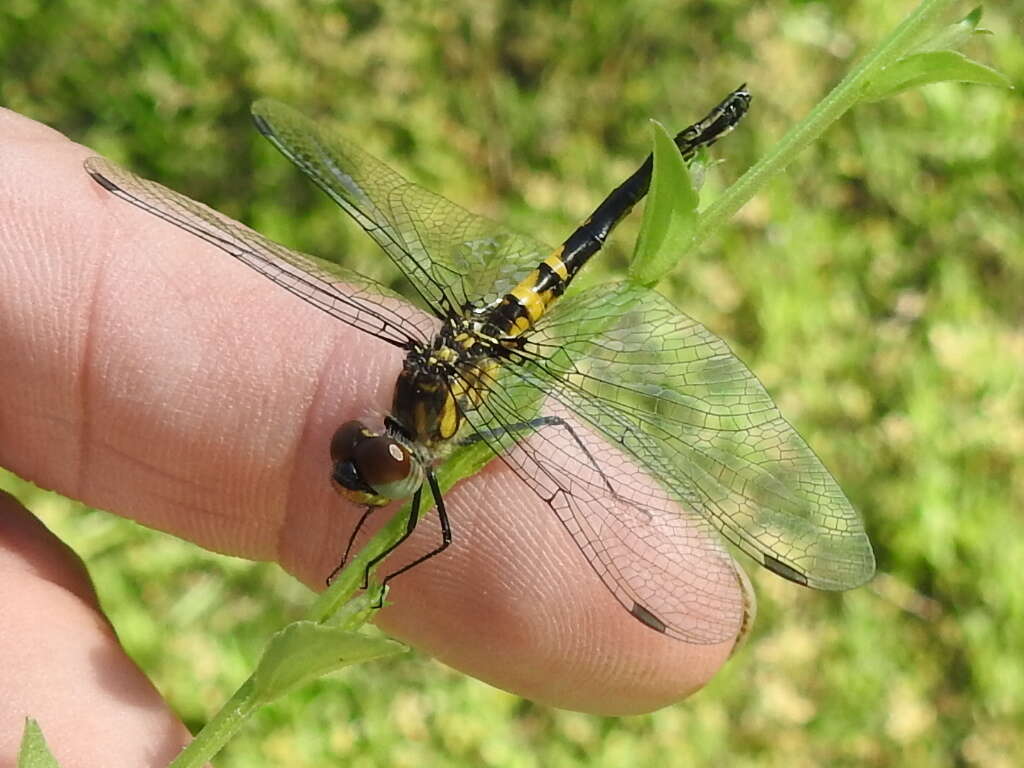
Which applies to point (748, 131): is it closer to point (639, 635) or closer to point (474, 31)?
point (474, 31)

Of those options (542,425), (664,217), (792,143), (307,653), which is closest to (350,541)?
(542,425)

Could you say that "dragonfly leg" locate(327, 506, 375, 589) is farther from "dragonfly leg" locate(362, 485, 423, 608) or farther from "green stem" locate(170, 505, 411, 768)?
"green stem" locate(170, 505, 411, 768)

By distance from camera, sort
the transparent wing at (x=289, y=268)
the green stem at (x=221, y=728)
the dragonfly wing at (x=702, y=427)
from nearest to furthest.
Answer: the green stem at (x=221, y=728) → the dragonfly wing at (x=702, y=427) → the transparent wing at (x=289, y=268)

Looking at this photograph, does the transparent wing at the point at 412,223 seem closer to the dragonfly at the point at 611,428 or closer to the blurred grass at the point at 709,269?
the dragonfly at the point at 611,428

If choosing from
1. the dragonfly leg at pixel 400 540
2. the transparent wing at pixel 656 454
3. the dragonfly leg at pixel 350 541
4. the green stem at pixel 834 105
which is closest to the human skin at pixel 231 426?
the dragonfly leg at pixel 350 541

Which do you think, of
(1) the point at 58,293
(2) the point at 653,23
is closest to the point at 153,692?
(1) the point at 58,293

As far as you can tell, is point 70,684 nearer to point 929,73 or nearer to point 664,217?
point 664,217

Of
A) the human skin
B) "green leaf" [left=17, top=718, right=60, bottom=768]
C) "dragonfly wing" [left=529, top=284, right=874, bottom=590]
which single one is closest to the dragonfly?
"dragonfly wing" [left=529, top=284, right=874, bottom=590]
